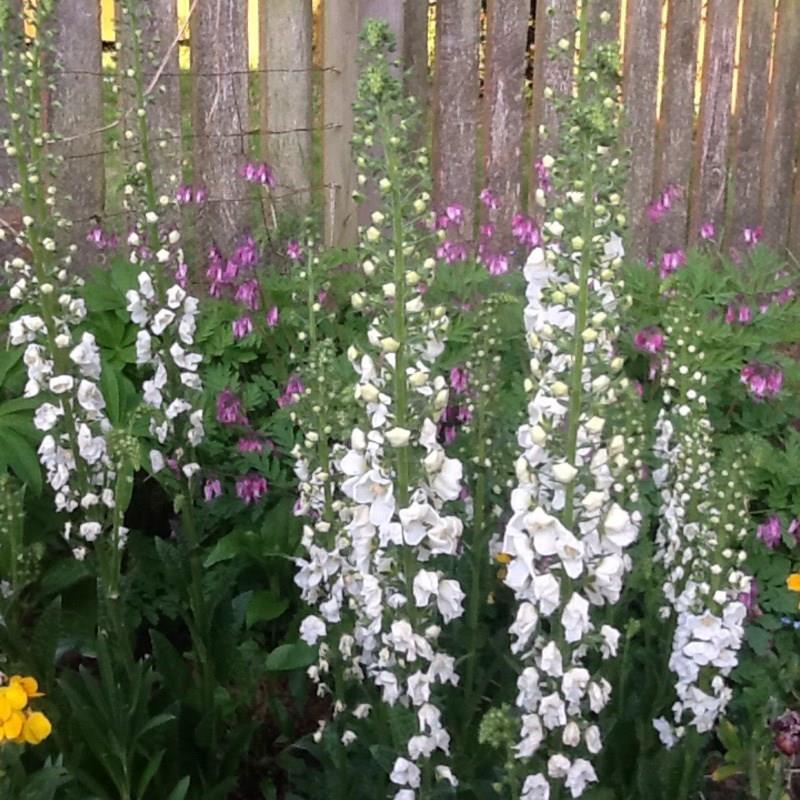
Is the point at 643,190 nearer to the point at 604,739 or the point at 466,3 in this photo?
the point at 466,3

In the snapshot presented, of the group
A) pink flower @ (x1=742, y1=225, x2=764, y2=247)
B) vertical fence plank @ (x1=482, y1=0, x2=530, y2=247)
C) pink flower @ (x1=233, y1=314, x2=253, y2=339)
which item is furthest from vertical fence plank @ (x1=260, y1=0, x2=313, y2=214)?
pink flower @ (x1=742, y1=225, x2=764, y2=247)

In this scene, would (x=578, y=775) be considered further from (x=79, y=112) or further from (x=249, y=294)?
(x=79, y=112)

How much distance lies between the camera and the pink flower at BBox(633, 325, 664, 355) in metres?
3.33

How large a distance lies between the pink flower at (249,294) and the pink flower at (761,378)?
156 cm

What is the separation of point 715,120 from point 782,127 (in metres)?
0.40

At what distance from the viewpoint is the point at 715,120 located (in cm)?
512

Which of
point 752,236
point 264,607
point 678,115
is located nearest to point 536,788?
point 264,607

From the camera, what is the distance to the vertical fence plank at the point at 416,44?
443cm

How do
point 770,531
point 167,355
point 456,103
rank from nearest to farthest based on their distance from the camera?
point 167,355, point 770,531, point 456,103

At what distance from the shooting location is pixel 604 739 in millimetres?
2287

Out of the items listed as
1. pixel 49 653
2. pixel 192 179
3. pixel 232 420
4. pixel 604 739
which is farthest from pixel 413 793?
pixel 192 179

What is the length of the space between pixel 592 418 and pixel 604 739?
93cm

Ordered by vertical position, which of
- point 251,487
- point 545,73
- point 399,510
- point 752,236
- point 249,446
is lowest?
point 251,487

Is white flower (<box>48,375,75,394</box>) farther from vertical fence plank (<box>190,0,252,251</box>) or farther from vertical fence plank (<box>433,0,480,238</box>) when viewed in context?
vertical fence plank (<box>433,0,480,238</box>)
